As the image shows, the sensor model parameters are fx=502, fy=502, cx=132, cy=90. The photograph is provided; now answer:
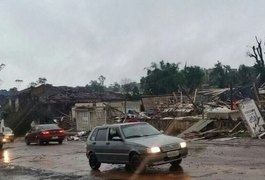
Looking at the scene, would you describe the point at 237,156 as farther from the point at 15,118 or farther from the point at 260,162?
the point at 15,118

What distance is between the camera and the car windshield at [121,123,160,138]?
15.6 metres

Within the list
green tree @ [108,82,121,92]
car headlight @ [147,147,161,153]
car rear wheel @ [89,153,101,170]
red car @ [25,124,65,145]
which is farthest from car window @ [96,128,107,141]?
green tree @ [108,82,121,92]

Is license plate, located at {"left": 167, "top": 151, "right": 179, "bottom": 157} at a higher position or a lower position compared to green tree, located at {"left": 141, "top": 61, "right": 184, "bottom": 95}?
lower

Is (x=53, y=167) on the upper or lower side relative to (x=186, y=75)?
lower

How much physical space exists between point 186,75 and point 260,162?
58.6m

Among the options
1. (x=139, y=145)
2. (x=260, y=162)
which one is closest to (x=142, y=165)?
(x=139, y=145)

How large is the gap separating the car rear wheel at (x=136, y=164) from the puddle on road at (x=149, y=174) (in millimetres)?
165

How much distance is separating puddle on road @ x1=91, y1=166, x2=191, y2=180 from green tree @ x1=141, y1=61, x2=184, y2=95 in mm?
52649

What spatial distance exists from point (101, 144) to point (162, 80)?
53658 millimetres

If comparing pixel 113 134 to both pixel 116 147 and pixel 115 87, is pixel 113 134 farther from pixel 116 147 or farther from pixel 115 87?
pixel 115 87

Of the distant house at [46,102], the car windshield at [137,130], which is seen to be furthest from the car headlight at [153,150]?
the distant house at [46,102]

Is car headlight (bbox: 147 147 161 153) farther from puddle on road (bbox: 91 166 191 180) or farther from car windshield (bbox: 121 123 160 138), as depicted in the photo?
car windshield (bbox: 121 123 160 138)

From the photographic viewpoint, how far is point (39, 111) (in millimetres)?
61531

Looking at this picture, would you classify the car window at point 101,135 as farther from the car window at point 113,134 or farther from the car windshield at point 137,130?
the car windshield at point 137,130
